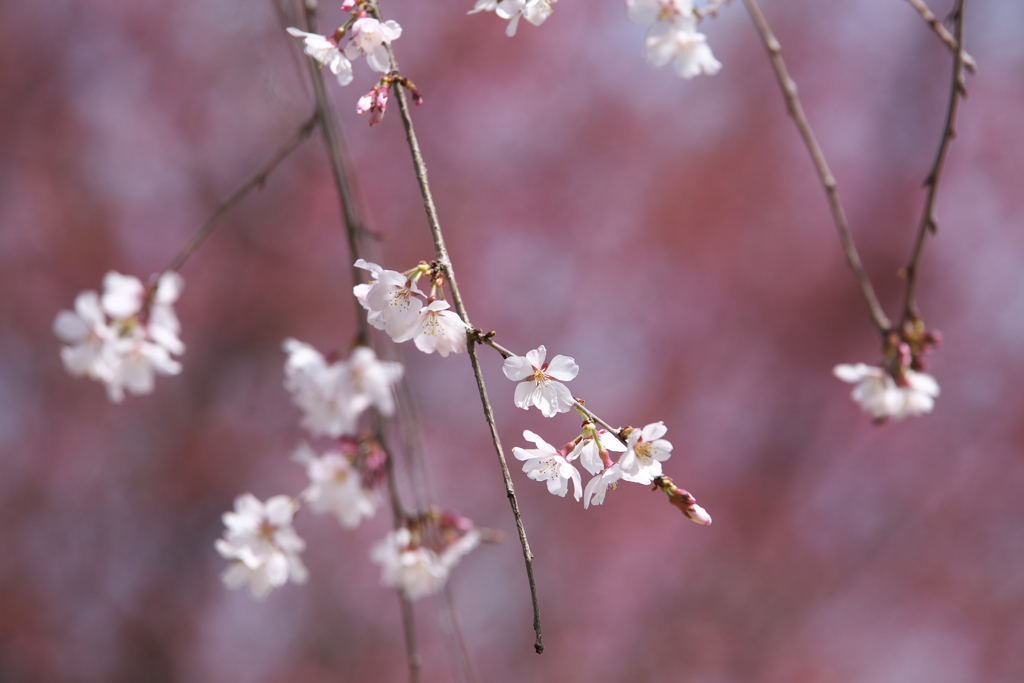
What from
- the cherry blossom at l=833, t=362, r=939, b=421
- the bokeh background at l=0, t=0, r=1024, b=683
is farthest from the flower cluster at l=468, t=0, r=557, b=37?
the bokeh background at l=0, t=0, r=1024, b=683

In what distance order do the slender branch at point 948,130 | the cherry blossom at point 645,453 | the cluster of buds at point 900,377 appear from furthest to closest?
the cluster of buds at point 900,377
the slender branch at point 948,130
the cherry blossom at point 645,453

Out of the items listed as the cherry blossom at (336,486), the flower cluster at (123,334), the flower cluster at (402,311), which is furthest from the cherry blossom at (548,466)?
the flower cluster at (123,334)

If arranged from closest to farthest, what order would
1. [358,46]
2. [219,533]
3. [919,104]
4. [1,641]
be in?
[358,46] < [1,641] < [219,533] < [919,104]

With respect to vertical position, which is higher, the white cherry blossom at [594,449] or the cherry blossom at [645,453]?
the white cherry blossom at [594,449]

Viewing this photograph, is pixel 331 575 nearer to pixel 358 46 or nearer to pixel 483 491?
pixel 483 491

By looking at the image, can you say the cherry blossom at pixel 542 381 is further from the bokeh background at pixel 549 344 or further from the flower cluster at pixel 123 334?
the bokeh background at pixel 549 344

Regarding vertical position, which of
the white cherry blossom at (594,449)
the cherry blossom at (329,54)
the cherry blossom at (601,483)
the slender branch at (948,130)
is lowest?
the cherry blossom at (601,483)

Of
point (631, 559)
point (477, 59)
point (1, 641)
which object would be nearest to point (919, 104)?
point (477, 59)
